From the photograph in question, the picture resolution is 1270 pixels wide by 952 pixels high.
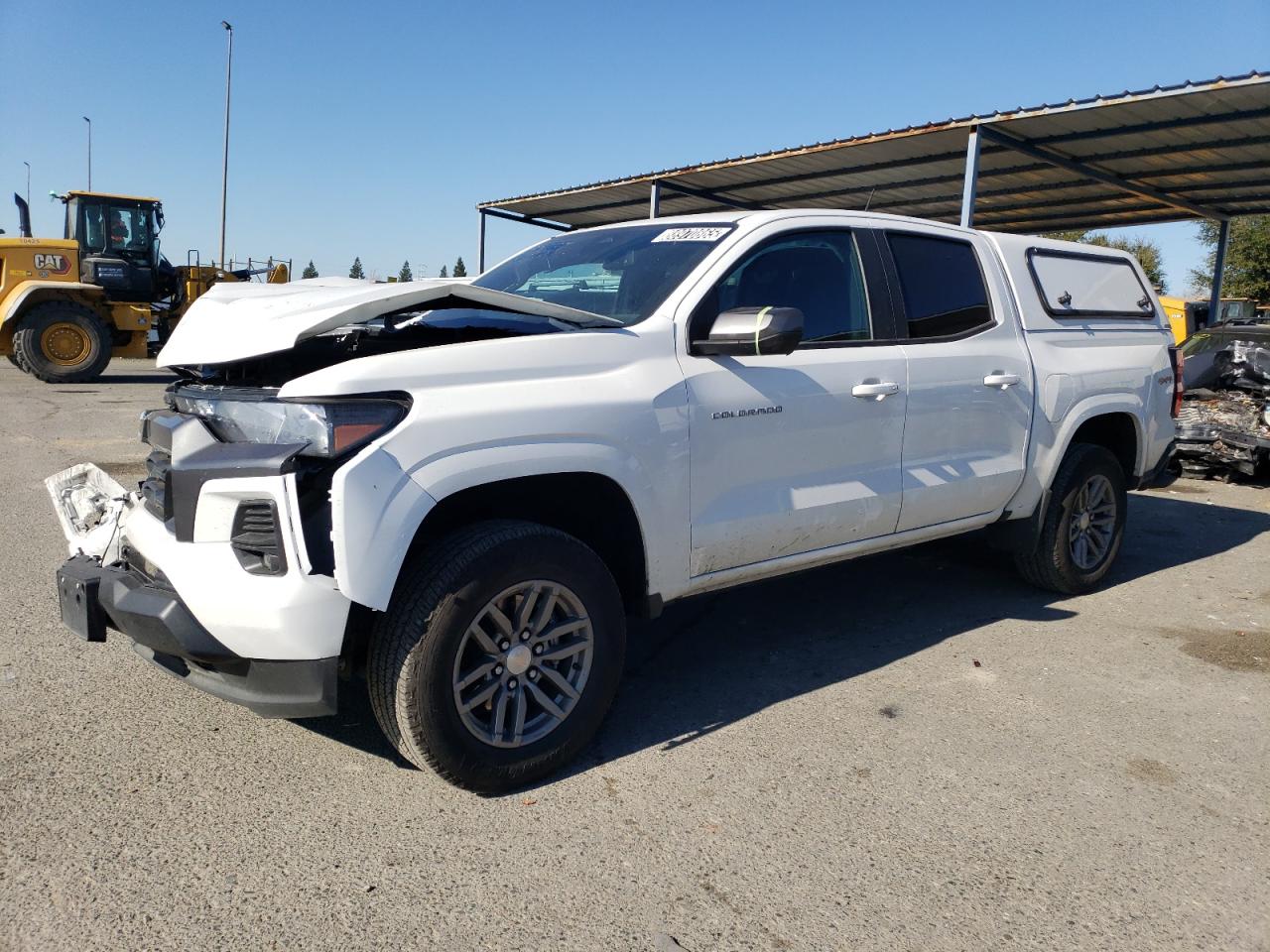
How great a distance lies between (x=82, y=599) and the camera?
3111mm

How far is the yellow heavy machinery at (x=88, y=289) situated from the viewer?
1612cm

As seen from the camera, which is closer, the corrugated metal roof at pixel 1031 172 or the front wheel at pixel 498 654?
the front wheel at pixel 498 654

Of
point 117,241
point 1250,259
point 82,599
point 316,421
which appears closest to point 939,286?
point 316,421

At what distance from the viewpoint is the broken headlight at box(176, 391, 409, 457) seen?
2762 millimetres

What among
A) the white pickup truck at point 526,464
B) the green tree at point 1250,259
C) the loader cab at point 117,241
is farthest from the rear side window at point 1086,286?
the green tree at point 1250,259

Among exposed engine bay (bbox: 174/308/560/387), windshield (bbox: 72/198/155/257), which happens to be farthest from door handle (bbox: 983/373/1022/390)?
windshield (bbox: 72/198/155/257)

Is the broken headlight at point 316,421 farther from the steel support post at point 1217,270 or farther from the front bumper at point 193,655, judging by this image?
the steel support post at point 1217,270

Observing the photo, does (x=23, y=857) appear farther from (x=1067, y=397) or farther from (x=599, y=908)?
(x=1067, y=397)

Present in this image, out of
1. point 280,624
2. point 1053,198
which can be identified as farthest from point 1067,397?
point 1053,198

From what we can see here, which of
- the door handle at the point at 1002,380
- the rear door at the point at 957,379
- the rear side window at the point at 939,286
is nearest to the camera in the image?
the rear door at the point at 957,379

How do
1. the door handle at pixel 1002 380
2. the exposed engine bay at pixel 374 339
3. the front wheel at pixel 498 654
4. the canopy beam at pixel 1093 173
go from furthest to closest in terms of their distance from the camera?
the canopy beam at pixel 1093 173 → the door handle at pixel 1002 380 → the exposed engine bay at pixel 374 339 → the front wheel at pixel 498 654

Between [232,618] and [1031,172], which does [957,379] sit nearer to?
[232,618]

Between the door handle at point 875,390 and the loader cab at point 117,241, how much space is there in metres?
16.5

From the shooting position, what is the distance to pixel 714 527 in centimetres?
360
